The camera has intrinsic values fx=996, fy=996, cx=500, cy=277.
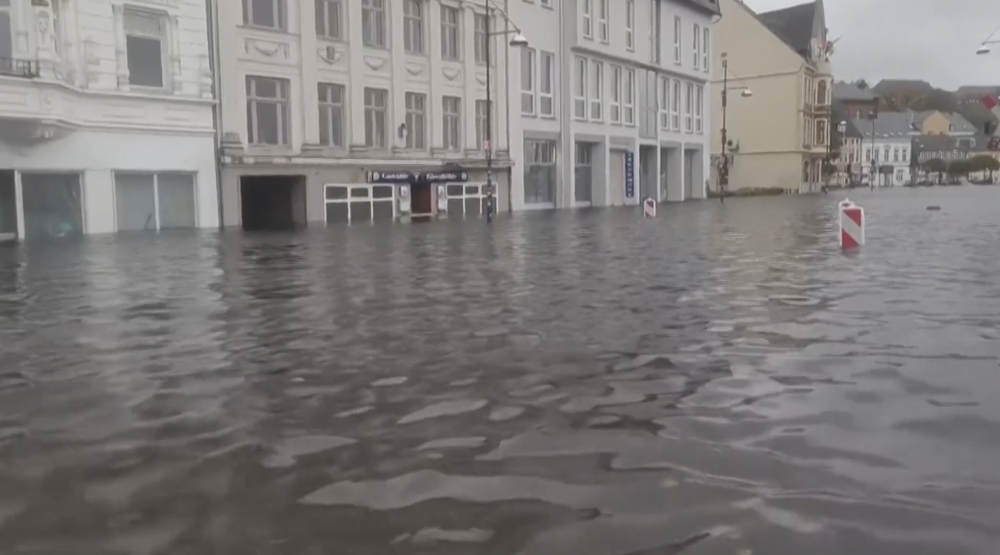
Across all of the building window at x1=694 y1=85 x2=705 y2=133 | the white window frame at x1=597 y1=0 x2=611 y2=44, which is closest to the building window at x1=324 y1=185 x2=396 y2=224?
the white window frame at x1=597 y1=0 x2=611 y2=44

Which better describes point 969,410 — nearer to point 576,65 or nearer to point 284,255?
point 284,255

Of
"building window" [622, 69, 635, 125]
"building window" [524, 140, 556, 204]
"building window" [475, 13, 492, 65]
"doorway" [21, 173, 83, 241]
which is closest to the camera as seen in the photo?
"doorway" [21, 173, 83, 241]

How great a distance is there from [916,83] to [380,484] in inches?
7629

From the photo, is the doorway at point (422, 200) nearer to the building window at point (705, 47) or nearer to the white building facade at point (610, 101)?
the white building facade at point (610, 101)

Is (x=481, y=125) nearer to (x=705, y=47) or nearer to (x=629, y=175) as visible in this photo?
(x=629, y=175)

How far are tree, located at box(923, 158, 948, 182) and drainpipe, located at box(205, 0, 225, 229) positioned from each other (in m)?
141

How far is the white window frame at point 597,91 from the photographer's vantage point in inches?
2069

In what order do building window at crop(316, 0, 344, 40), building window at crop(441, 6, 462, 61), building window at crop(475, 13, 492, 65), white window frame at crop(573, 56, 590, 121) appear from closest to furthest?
building window at crop(316, 0, 344, 40) < building window at crop(441, 6, 462, 61) < building window at crop(475, 13, 492, 65) < white window frame at crop(573, 56, 590, 121)

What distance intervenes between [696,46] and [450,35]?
29261 mm

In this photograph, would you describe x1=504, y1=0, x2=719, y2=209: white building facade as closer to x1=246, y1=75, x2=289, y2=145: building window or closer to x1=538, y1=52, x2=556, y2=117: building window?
x1=538, y1=52, x2=556, y2=117: building window

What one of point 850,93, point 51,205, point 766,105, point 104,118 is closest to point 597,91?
point 104,118

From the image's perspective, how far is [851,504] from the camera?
3861 millimetres

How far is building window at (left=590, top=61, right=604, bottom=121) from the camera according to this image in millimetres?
52688

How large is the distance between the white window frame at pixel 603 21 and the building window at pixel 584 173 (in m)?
5.70
